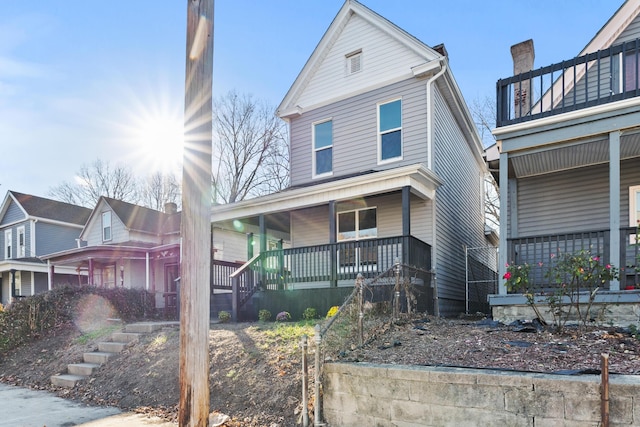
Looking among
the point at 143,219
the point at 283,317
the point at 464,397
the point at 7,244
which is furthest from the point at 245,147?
the point at 464,397

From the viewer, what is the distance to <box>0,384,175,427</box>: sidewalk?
18.0 feet

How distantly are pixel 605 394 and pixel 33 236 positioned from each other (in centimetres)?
A: 2706

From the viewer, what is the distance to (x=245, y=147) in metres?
28.2

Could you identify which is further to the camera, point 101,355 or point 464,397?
point 101,355

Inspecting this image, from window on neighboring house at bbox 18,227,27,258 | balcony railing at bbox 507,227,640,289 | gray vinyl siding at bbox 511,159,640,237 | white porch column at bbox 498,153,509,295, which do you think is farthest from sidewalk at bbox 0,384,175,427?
window on neighboring house at bbox 18,227,27,258

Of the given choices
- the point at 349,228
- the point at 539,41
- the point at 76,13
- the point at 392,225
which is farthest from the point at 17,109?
the point at 539,41

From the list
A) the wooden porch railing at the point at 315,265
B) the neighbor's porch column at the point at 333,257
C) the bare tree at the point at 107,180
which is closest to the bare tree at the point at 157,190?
the bare tree at the point at 107,180

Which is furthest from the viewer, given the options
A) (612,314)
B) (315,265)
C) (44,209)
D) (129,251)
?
(44,209)

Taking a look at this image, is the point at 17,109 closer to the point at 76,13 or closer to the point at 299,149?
the point at 76,13

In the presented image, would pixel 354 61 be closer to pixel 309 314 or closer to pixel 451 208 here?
pixel 451 208

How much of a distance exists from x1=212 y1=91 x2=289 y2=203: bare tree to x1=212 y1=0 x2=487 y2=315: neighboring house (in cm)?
1424

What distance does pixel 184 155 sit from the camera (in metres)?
4.21

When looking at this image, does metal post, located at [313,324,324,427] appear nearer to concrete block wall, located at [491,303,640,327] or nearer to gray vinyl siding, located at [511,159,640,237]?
concrete block wall, located at [491,303,640,327]

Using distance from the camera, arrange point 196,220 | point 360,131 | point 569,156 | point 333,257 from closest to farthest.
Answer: point 196,220, point 569,156, point 333,257, point 360,131
